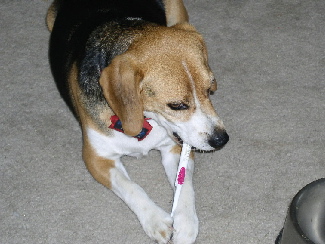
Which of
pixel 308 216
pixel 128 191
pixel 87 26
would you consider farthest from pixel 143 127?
pixel 308 216

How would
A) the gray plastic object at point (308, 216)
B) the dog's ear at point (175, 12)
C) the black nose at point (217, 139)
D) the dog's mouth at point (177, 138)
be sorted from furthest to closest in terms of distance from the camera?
the dog's ear at point (175, 12)
the dog's mouth at point (177, 138)
the black nose at point (217, 139)
the gray plastic object at point (308, 216)

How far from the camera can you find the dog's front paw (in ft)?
8.33

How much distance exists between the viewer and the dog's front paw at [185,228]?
2.54m

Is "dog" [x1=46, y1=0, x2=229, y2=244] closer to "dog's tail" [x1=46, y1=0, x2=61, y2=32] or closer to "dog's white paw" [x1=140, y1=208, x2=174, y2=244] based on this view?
"dog's white paw" [x1=140, y1=208, x2=174, y2=244]

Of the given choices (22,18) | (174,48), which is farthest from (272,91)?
(22,18)

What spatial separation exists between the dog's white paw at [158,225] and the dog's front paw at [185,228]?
29 mm

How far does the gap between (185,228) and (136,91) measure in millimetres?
708

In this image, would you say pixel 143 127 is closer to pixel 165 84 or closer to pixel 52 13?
pixel 165 84

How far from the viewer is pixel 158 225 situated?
2553 millimetres

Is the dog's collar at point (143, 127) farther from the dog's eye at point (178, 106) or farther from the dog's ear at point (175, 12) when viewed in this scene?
the dog's ear at point (175, 12)

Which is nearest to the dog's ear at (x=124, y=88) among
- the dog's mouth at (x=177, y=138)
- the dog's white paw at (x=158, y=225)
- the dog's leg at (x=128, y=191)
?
the dog's mouth at (x=177, y=138)

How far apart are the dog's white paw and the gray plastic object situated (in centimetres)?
55

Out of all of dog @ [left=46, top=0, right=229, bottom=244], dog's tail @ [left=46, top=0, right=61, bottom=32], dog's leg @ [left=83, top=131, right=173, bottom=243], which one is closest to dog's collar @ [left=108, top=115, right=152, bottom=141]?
dog @ [left=46, top=0, right=229, bottom=244]

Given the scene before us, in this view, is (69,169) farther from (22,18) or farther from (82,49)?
(22,18)
